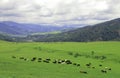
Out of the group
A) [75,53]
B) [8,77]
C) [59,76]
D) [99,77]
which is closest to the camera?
[8,77]

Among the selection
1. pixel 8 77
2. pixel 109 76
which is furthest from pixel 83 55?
pixel 8 77

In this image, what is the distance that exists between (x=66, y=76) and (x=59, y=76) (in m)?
1.28

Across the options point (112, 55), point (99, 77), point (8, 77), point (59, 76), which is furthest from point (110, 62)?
point (8, 77)

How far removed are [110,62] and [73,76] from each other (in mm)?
26799

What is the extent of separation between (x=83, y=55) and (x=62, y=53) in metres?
6.67

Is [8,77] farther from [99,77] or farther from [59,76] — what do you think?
[99,77]

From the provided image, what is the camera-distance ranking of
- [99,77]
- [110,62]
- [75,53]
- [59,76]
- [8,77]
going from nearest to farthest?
[8,77]
[59,76]
[99,77]
[110,62]
[75,53]

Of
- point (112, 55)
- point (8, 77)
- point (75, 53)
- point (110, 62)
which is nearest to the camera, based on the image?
point (8, 77)

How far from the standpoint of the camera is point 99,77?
44000mm

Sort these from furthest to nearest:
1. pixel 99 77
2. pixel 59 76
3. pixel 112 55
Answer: pixel 112 55 < pixel 99 77 < pixel 59 76

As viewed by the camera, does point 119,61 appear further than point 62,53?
No

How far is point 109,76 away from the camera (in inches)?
1821

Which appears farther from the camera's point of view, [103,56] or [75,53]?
[75,53]

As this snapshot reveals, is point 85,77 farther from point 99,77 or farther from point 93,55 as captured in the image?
point 93,55
